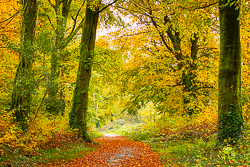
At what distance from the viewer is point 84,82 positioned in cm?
1072

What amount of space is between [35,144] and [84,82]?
4.85 meters

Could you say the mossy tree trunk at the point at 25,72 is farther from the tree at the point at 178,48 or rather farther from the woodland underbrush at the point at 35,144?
the tree at the point at 178,48

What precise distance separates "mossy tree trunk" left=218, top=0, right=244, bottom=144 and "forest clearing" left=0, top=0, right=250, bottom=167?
0.10ft

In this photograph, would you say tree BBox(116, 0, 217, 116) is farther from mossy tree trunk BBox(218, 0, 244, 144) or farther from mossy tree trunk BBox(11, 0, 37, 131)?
mossy tree trunk BBox(11, 0, 37, 131)

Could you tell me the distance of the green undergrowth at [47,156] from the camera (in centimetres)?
536

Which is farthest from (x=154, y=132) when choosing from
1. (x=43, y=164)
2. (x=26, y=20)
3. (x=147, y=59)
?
(x=26, y=20)

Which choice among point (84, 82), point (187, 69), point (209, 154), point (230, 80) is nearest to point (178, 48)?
point (187, 69)

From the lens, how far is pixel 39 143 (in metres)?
7.17

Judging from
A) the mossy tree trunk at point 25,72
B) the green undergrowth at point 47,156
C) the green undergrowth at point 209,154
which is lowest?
the green undergrowth at point 47,156

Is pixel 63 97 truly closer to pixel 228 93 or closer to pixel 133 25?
pixel 133 25

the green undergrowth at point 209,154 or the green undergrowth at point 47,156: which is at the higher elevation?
the green undergrowth at point 209,154

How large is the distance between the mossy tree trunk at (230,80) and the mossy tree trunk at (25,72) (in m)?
6.44

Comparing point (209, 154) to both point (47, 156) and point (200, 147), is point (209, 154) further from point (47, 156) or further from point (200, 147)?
point (47, 156)

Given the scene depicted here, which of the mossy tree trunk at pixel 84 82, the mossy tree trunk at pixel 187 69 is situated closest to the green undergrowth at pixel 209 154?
the mossy tree trunk at pixel 187 69
